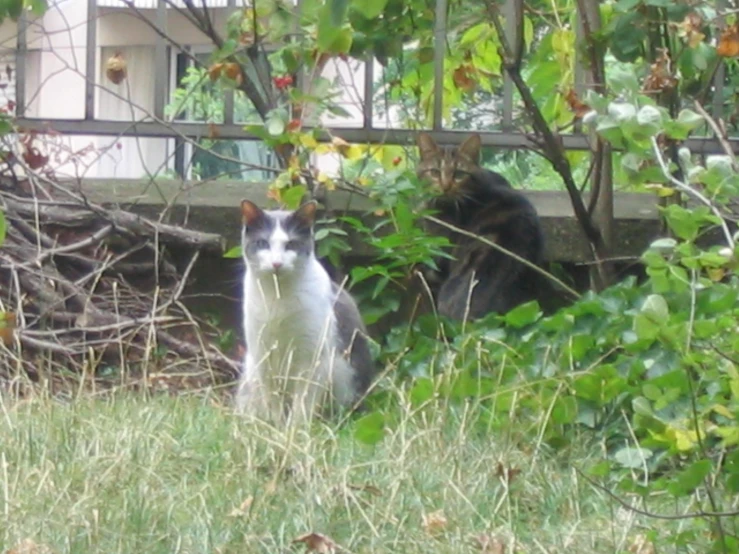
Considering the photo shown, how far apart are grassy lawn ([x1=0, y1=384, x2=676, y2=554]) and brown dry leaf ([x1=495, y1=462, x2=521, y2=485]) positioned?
10mm

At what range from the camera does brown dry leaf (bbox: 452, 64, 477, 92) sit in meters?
5.02

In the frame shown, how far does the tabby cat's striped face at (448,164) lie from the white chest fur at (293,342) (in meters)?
0.90

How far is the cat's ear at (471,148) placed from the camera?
17.0 feet

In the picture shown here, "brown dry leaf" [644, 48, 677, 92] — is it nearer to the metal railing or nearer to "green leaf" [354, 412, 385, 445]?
the metal railing

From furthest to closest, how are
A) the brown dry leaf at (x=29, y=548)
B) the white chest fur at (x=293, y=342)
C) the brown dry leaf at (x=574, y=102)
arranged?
the brown dry leaf at (x=574, y=102)
the white chest fur at (x=293, y=342)
the brown dry leaf at (x=29, y=548)

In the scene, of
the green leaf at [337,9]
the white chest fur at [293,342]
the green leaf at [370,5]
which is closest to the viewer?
the green leaf at [337,9]

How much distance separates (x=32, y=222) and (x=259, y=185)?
860mm

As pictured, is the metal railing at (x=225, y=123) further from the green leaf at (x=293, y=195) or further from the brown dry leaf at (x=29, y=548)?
the brown dry leaf at (x=29, y=548)

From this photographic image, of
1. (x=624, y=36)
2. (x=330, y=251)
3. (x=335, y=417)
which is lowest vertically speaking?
(x=335, y=417)

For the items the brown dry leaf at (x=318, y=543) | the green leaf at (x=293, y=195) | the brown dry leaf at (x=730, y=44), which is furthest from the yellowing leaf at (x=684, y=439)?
the green leaf at (x=293, y=195)

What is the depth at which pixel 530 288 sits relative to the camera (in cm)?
507

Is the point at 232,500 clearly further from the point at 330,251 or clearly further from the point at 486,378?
the point at 330,251

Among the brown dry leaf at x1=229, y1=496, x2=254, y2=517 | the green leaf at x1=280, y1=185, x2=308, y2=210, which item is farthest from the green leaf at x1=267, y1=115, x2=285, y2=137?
the brown dry leaf at x1=229, y1=496, x2=254, y2=517

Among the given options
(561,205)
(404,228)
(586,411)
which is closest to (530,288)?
(561,205)
